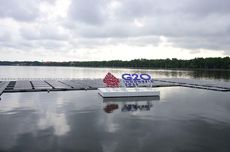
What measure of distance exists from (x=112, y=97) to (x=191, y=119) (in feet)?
51.9

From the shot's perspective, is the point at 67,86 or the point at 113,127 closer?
the point at 113,127

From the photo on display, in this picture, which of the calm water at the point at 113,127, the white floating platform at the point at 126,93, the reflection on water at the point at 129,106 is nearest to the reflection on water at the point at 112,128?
the calm water at the point at 113,127

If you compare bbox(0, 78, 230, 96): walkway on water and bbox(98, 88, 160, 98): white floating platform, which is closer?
bbox(98, 88, 160, 98): white floating platform

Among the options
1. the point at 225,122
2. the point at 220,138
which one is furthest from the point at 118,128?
the point at 225,122

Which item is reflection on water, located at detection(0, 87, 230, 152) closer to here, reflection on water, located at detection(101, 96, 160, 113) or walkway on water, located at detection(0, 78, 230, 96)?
reflection on water, located at detection(101, 96, 160, 113)

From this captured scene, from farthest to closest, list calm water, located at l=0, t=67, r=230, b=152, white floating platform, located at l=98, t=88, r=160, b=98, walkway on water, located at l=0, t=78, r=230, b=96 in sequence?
walkway on water, located at l=0, t=78, r=230, b=96 → white floating platform, located at l=98, t=88, r=160, b=98 → calm water, located at l=0, t=67, r=230, b=152

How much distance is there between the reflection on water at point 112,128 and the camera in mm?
16078

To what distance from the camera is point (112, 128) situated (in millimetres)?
20234

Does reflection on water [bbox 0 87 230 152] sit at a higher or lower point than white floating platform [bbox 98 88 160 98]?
lower

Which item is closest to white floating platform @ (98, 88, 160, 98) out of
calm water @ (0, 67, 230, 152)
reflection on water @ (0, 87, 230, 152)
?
calm water @ (0, 67, 230, 152)

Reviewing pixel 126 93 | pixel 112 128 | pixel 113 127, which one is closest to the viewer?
pixel 112 128

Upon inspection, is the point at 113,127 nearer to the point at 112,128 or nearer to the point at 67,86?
the point at 112,128

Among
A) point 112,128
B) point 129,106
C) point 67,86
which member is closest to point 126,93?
point 129,106

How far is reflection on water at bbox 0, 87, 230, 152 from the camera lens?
16.1m
